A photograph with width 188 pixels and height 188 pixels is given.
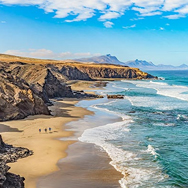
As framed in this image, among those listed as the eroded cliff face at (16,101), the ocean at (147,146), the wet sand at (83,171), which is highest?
the eroded cliff face at (16,101)

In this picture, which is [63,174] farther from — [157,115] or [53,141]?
[157,115]

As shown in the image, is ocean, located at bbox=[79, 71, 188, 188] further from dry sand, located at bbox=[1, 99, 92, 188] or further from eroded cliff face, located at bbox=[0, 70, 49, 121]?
eroded cliff face, located at bbox=[0, 70, 49, 121]

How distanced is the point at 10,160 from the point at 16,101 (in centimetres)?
1279

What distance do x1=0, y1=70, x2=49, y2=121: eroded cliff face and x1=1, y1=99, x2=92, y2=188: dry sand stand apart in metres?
0.98

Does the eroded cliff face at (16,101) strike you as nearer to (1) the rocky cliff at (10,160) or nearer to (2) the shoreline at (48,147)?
(2) the shoreline at (48,147)

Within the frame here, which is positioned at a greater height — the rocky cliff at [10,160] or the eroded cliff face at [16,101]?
the eroded cliff face at [16,101]

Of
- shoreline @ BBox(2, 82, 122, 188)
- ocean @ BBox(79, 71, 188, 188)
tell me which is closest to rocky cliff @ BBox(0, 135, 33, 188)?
shoreline @ BBox(2, 82, 122, 188)

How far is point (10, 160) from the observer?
16.2 m

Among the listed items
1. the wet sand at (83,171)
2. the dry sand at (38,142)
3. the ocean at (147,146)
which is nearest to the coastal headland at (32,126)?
the dry sand at (38,142)

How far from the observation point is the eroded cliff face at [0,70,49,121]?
27334mm

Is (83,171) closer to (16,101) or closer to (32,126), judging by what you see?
(32,126)

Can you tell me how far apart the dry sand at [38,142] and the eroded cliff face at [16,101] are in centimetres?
98

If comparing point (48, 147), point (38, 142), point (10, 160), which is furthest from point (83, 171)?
point (38, 142)

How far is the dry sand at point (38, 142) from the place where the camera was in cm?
1540
